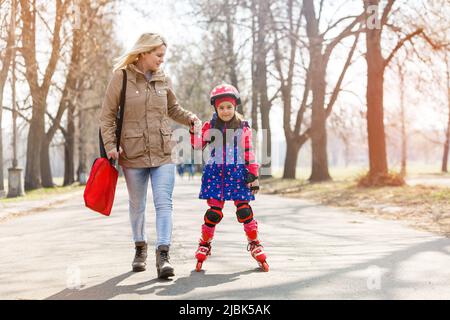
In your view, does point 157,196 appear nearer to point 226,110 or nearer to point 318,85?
point 226,110

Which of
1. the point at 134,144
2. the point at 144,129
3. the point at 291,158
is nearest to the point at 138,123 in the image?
the point at 144,129

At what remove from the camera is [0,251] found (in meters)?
6.91

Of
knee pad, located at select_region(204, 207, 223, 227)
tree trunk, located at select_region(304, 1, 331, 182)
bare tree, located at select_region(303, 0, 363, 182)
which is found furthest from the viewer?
tree trunk, located at select_region(304, 1, 331, 182)

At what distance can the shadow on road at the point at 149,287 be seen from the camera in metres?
4.33

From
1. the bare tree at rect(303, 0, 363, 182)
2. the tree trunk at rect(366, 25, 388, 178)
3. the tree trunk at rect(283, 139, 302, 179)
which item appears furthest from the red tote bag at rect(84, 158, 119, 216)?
the tree trunk at rect(283, 139, 302, 179)

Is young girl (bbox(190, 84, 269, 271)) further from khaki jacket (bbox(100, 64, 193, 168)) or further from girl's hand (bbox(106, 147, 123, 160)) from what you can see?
girl's hand (bbox(106, 147, 123, 160))

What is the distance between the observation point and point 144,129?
5.18 meters

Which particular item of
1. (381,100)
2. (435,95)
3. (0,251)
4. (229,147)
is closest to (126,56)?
(229,147)

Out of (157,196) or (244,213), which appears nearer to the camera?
(157,196)

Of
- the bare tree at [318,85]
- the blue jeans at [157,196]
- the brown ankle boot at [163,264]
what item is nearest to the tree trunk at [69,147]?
the bare tree at [318,85]

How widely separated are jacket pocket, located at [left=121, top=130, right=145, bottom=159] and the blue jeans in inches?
6.0

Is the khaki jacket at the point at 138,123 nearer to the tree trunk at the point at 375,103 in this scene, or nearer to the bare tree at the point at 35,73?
the bare tree at the point at 35,73

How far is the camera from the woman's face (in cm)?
522

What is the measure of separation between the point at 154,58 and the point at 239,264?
6.48 ft
